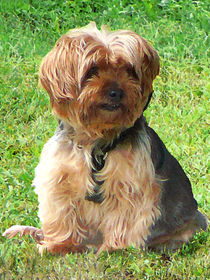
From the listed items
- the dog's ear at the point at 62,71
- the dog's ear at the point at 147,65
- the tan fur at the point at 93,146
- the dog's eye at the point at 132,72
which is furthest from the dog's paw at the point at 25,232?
the dog's eye at the point at 132,72

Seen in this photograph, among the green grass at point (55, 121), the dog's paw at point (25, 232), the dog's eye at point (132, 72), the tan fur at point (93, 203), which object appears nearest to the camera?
the dog's eye at point (132, 72)

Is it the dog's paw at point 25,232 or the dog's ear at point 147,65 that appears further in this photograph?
the dog's paw at point 25,232

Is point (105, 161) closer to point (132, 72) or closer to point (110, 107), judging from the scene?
point (110, 107)

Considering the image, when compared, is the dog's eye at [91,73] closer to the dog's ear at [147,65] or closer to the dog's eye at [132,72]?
the dog's eye at [132,72]

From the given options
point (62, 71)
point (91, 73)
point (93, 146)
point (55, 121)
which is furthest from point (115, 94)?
point (55, 121)

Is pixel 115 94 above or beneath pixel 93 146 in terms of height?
above

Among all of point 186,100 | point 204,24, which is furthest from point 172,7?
point 186,100

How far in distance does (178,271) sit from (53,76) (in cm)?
161

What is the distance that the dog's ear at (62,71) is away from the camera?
193 inches

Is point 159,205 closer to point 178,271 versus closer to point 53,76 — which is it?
point 178,271

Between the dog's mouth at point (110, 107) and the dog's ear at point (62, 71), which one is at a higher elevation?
the dog's ear at point (62, 71)

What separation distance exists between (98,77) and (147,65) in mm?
390

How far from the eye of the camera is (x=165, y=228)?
18.0 feet

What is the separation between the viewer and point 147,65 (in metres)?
5.08
